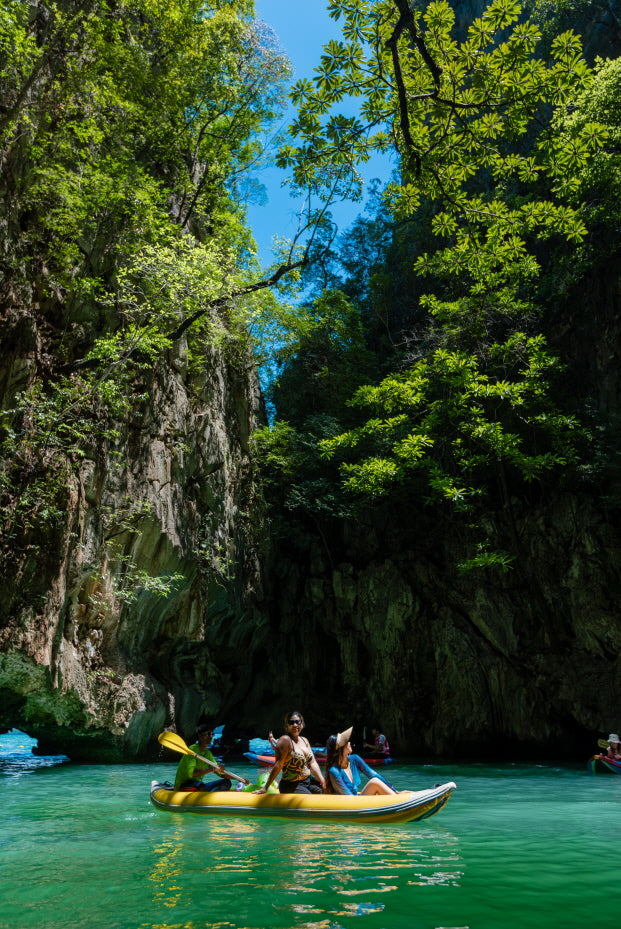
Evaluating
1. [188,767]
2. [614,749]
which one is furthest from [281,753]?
[614,749]

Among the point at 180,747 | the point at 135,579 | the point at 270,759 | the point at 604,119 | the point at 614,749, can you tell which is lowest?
the point at 270,759

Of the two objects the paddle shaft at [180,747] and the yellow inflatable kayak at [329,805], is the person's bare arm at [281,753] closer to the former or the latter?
the yellow inflatable kayak at [329,805]

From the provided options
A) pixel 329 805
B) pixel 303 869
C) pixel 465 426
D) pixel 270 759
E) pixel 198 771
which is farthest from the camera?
pixel 465 426

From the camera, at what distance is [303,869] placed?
4.37m

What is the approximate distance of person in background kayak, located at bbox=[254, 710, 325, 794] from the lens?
686 centimetres

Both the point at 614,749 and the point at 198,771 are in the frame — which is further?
the point at 614,749

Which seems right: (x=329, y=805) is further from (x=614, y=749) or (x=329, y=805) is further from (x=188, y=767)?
(x=614, y=749)

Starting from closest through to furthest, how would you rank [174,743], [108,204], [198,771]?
[198,771] → [174,743] → [108,204]

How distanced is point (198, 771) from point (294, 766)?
4.99ft

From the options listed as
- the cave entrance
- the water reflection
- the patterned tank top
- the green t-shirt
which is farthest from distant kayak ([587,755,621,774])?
the cave entrance

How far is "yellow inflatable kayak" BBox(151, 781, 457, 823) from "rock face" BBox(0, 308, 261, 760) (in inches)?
175

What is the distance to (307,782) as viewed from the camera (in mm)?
7039

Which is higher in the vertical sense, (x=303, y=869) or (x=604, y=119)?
(x=604, y=119)

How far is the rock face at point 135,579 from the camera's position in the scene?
1005 cm
